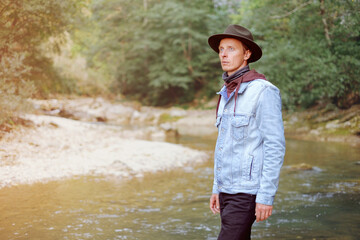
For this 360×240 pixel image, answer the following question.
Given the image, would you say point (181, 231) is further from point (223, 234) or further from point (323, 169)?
point (323, 169)

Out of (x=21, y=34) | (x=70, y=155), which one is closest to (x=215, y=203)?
(x=70, y=155)

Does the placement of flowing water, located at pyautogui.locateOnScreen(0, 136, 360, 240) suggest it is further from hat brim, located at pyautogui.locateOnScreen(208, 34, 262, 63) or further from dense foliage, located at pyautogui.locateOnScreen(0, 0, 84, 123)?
dense foliage, located at pyautogui.locateOnScreen(0, 0, 84, 123)

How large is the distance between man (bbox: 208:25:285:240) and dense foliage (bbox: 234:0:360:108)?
1244cm

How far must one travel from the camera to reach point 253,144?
260 centimetres

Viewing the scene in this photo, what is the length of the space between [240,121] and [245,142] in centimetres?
15

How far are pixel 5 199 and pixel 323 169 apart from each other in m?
7.67

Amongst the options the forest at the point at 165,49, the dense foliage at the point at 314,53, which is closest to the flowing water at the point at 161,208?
the forest at the point at 165,49

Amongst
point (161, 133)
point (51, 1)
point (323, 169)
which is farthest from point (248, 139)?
point (161, 133)

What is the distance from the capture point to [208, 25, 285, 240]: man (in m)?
2.50

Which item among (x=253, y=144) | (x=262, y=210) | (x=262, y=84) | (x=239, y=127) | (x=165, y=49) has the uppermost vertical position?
(x=165, y=49)

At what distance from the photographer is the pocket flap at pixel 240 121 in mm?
2635

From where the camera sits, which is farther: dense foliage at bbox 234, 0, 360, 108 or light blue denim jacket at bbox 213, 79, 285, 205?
dense foliage at bbox 234, 0, 360, 108

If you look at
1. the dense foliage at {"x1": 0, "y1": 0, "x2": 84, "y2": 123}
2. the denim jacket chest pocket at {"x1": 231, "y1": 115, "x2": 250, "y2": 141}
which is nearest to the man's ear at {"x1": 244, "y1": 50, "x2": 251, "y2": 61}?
the denim jacket chest pocket at {"x1": 231, "y1": 115, "x2": 250, "y2": 141}

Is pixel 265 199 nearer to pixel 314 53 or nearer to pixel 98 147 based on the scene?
pixel 98 147
